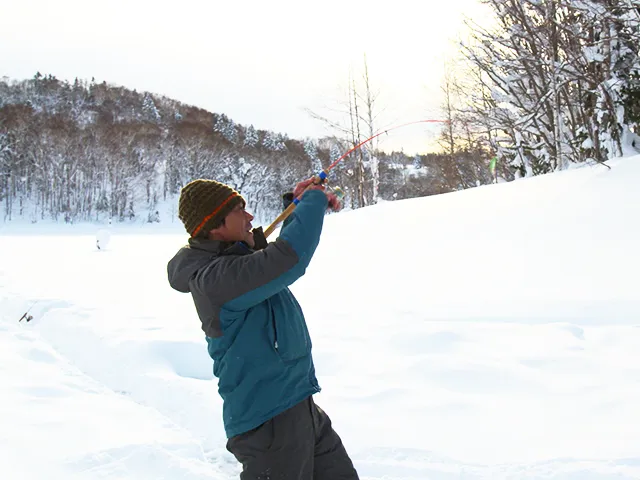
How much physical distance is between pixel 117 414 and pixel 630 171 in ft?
28.5

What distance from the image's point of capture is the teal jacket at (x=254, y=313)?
1494 mm

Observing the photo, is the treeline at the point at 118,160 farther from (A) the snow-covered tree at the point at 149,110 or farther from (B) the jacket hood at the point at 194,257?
(B) the jacket hood at the point at 194,257

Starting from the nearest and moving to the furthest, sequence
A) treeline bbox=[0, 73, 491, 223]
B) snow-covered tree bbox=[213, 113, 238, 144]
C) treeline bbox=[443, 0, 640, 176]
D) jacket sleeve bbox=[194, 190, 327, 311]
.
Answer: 1. jacket sleeve bbox=[194, 190, 327, 311]
2. treeline bbox=[443, 0, 640, 176]
3. treeline bbox=[0, 73, 491, 223]
4. snow-covered tree bbox=[213, 113, 238, 144]

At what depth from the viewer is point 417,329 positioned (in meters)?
4.70

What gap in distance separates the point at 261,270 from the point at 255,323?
0.67ft

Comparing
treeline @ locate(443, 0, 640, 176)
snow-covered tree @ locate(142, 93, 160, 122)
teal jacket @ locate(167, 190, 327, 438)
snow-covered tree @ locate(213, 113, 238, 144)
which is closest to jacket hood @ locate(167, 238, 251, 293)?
teal jacket @ locate(167, 190, 327, 438)


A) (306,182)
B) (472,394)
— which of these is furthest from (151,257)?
(306,182)

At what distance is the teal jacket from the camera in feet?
4.90

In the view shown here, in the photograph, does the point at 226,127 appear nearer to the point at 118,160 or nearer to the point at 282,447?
the point at 118,160

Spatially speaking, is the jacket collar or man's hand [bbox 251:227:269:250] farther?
man's hand [bbox 251:227:269:250]

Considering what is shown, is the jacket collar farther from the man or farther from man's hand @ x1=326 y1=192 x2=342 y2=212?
man's hand @ x1=326 y1=192 x2=342 y2=212

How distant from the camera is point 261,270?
4.86 feet

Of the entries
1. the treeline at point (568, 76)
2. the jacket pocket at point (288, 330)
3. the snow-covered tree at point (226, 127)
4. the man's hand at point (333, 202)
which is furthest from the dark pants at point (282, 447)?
the snow-covered tree at point (226, 127)

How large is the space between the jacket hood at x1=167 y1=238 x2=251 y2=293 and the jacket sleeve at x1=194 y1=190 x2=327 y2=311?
0.20ft
